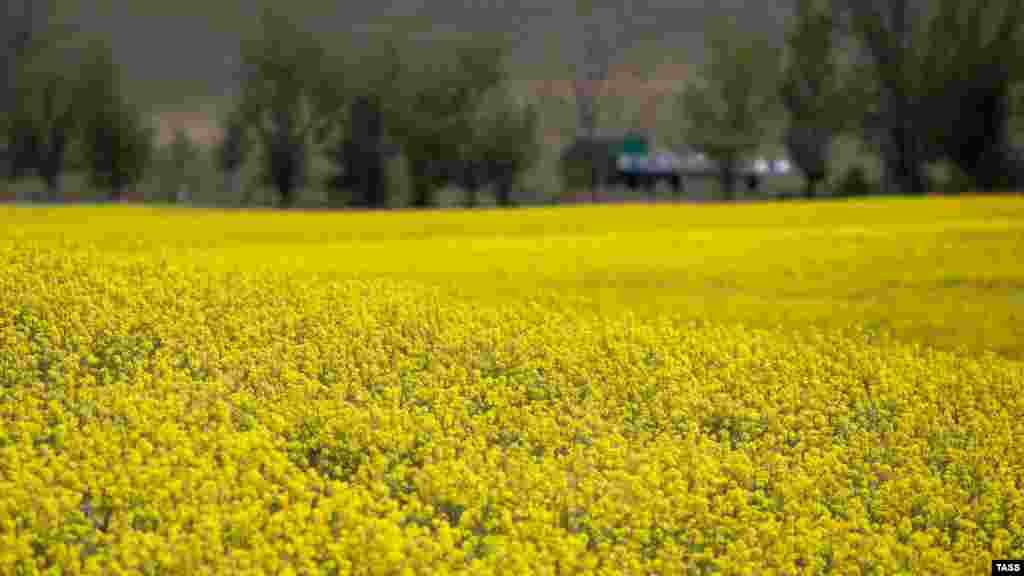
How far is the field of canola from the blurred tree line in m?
39.5

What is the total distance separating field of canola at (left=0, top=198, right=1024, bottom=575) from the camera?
7324 millimetres

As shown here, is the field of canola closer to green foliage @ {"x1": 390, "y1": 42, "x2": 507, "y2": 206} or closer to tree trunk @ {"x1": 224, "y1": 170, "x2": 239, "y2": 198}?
green foliage @ {"x1": 390, "y1": 42, "x2": 507, "y2": 206}

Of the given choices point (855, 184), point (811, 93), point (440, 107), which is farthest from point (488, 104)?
point (855, 184)

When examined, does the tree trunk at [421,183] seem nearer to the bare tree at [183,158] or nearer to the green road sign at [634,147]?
the green road sign at [634,147]

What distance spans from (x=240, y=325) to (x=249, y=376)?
5.43ft

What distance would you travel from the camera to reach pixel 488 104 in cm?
6725

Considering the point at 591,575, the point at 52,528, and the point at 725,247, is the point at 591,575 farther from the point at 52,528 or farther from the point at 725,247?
the point at 725,247

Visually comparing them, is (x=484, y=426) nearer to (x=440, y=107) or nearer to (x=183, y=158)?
(x=440, y=107)

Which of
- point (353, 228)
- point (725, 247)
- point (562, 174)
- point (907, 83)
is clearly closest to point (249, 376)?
point (725, 247)

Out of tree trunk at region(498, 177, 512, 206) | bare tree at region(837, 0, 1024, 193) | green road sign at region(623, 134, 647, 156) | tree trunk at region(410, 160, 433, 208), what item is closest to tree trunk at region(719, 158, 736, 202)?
green road sign at region(623, 134, 647, 156)

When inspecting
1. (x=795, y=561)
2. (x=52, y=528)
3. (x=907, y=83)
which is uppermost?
(x=907, y=83)

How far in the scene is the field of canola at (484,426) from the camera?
7324 mm

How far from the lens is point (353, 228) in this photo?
102 ft

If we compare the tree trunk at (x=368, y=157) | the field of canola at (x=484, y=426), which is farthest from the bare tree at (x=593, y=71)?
the field of canola at (x=484, y=426)
